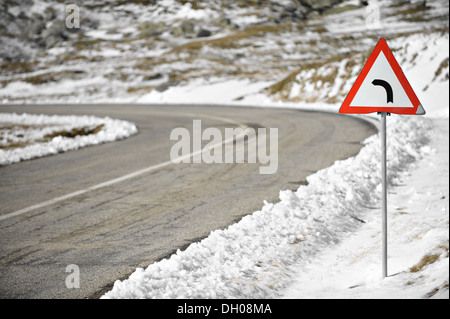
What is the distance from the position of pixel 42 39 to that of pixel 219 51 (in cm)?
6120

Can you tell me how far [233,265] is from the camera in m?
4.13

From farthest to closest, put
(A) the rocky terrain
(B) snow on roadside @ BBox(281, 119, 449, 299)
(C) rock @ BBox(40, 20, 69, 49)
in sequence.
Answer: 1. (C) rock @ BBox(40, 20, 69, 49)
2. (A) the rocky terrain
3. (B) snow on roadside @ BBox(281, 119, 449, 299)

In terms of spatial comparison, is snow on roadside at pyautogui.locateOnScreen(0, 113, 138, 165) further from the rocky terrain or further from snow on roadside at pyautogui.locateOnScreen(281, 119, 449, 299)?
the rocky terrain

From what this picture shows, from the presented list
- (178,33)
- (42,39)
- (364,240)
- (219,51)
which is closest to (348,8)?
(178,33)

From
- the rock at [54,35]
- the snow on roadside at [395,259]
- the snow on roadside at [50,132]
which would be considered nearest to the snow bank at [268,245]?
the snow on roadside at [395,259]

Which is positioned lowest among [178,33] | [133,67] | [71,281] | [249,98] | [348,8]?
[71,281]

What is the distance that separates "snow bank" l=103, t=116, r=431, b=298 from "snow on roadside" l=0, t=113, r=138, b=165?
7098mm

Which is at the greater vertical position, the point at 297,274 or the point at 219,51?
the point at 219,51

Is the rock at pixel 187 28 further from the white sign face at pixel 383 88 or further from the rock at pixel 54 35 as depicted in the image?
the white sign face at pixel 383 88

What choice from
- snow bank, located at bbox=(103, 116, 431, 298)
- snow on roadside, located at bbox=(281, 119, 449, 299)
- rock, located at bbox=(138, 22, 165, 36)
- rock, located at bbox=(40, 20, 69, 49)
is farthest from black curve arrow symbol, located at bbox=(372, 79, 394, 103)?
rock, located at bbox=(40, 20, 69, 49)

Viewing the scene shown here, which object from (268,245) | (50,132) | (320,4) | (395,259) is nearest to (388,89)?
(395,259)

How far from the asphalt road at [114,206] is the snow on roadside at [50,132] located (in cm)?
56

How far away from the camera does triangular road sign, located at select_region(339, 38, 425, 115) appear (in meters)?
4.07

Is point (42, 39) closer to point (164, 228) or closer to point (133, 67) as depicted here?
point (133, 67)
